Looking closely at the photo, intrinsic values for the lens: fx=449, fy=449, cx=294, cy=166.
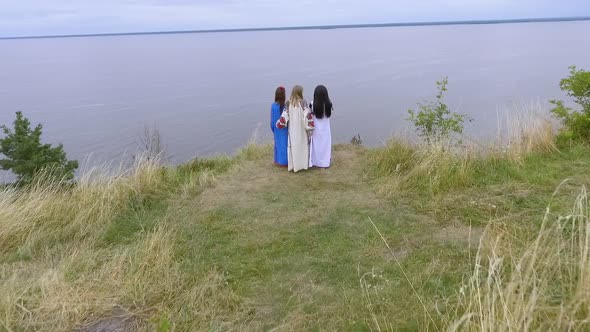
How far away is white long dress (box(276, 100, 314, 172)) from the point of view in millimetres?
7156

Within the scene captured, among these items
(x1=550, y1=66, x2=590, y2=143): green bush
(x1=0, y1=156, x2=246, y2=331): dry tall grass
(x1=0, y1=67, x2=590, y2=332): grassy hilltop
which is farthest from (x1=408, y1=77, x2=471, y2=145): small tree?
(x1=0, y1=156, x2=246, y2=331): dry tall grass

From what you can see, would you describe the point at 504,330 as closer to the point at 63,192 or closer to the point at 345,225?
the point at 345,225

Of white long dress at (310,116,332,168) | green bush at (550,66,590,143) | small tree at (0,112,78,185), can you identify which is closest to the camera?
green bush at (550,66,590,143)

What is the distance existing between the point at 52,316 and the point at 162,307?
0.80 metres

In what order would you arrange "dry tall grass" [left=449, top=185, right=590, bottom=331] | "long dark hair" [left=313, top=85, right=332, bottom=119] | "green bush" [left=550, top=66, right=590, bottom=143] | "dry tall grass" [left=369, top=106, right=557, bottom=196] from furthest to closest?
"green bush" [left=550, top=66, right=590, bottom=143] → "long dark hair" [left=313, top=85, right=332, bottom=119] → "dry tall grass" [left=369, top=106, right=557, bottom=196] → "dry tall grass" [left=449, top=185, right=590, bottom=331]

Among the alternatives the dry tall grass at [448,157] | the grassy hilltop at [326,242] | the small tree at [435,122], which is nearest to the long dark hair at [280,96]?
the grassy hilltop at [326,242]

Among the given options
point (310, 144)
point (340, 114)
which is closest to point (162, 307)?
point (310, 144)

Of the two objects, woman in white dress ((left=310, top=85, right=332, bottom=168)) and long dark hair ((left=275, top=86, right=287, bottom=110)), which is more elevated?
long dark hair ((left=275, top=86, right=287, bottom=110))

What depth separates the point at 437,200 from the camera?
5.41 meters

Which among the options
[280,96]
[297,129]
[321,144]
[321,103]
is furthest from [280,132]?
[321,103]

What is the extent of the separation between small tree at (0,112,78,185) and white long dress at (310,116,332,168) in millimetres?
4279

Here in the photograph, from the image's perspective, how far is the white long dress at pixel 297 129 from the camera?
716 cm

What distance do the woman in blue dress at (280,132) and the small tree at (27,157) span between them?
12.1ft

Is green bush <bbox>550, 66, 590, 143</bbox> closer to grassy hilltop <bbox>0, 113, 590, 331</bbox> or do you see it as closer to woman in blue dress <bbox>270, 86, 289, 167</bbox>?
grassy hilltop <bbox>0, 113, 590, 331</bbox>
